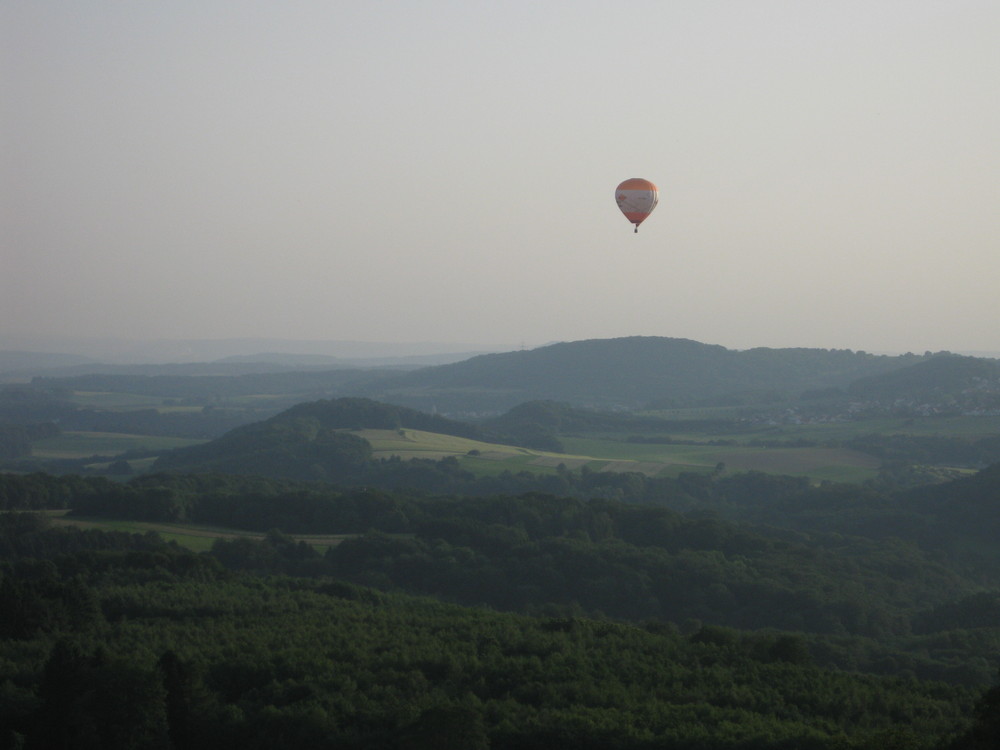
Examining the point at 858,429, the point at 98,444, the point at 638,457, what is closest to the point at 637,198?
the point at 638,457

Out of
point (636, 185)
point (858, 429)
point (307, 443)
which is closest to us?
point (636, 185)

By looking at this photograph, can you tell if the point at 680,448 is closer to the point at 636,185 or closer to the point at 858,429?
the point at 858,429

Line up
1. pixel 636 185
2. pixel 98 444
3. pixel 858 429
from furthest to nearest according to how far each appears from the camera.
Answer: pixel 98 444 < pixel 858 429 < pixel 636 185

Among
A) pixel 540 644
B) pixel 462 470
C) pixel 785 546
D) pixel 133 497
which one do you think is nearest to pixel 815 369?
pixel 462 470

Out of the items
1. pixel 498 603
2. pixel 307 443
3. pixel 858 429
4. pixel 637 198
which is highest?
pixel 637 198

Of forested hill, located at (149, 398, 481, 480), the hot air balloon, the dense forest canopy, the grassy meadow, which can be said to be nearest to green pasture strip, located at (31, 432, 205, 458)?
the grassy meadow

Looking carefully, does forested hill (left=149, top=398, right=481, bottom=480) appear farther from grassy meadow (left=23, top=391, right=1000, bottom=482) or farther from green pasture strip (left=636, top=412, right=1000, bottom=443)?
green pasture strip (left=636, top=412, right=1000, bottom=443)

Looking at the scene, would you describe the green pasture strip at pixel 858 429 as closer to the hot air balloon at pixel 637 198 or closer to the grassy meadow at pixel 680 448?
the grassy meadow at pixel 680 448
